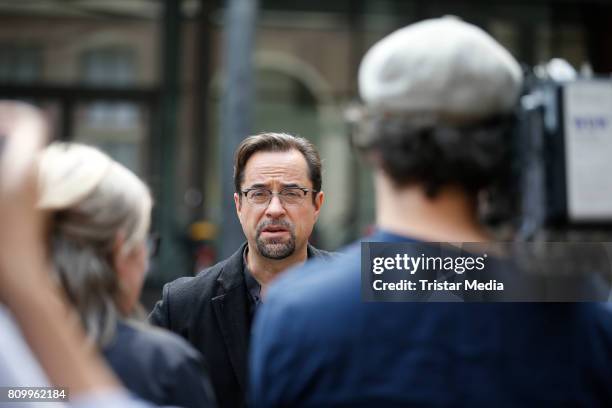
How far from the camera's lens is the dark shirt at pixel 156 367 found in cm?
172

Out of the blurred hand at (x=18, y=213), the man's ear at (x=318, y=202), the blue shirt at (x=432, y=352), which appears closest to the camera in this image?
the blurred hand at (x=18, y=213)

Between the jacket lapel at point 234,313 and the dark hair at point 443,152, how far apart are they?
1185mm

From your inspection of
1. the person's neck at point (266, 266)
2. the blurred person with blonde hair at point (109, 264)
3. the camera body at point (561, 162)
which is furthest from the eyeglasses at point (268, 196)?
the camera body at point (561, 162)

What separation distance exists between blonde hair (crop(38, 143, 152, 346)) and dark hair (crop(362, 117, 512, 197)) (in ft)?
1.62

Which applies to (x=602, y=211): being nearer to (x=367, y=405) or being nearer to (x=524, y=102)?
(x=524, y=102)

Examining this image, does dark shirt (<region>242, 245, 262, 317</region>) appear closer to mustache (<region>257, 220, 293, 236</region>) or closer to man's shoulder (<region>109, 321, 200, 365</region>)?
mustache (<region>257, 220, 293, 236</region>)

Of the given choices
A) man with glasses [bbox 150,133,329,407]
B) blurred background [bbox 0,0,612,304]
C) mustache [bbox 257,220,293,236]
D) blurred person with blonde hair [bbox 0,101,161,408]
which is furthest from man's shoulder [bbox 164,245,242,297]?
blurred background [bbox 0,0,612,304]

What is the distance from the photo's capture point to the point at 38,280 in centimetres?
118

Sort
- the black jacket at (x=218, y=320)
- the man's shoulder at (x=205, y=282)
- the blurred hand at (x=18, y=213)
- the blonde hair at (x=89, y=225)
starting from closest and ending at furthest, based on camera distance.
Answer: the blurred hand at (x=18, y=213) < the blonde hair at (x=89, y=225) < the black jacket at (x=218, y=320) < the man's shoulder at (x=205, y=282)

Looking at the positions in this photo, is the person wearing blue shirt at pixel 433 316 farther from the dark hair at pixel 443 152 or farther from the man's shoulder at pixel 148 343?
the man's shoulder at pixel 148 343

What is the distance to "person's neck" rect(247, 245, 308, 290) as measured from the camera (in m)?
2.94

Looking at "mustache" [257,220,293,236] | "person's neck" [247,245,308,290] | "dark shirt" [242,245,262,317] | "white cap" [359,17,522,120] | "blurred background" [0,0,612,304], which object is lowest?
"dark shirt" [242,245,262,317]

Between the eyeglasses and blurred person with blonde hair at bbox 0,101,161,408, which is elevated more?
the eyeglasses

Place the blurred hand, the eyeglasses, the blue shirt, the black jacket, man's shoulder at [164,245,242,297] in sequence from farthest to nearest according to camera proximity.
Answer: 1. the eyeglasses
2. man's shoulder at [164,245,242,297]
3. the black jacket
4. the blue shirt
5. the blurred hand
